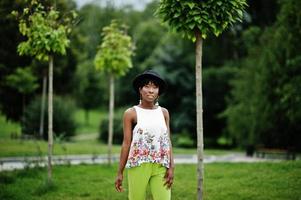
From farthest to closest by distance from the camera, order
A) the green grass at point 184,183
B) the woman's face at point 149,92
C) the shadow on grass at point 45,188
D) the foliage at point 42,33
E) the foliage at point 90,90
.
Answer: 1. the foliage at point 90,90
2. the foliage at point 42,33
3. the shadow on grass at point 45,188
4. the green grass at point 184,183
5. the woman's face at point 149,92

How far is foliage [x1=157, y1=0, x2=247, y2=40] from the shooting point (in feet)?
22.4

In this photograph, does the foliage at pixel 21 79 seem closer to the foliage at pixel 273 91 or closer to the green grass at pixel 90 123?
the foliage at pixel 273 91

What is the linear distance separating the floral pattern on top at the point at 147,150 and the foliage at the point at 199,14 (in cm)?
186

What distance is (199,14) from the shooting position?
6848 mm

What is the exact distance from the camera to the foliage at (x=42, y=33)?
11531mm

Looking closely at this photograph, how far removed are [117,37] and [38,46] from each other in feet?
17.0

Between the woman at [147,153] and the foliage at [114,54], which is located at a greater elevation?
the foliage at [114,54]

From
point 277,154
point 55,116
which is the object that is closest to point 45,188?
point 277,154

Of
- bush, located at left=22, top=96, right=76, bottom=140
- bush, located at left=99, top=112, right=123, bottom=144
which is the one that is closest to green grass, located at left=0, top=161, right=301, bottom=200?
bush, located at left=22, top=96, right=76, bottom=140

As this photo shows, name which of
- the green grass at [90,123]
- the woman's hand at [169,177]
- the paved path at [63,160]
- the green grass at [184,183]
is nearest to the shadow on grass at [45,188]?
the green grass at [184,183]

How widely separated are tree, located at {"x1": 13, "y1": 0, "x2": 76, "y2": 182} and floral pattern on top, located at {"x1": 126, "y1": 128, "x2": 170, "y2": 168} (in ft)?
19.8

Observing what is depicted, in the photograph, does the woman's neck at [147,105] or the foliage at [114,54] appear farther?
the foliage at [114,54]

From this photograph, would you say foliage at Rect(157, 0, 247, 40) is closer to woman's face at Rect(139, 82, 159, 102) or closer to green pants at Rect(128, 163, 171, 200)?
woman's face at Rect(139, 82, 159, 102)

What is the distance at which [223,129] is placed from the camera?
40.5 m
